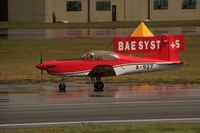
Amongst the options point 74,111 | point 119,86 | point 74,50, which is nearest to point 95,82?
point 119,86

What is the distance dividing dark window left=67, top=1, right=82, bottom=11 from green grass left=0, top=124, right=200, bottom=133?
62.7 meters

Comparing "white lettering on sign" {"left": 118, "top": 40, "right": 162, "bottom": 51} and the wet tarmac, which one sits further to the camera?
the wet tarmac

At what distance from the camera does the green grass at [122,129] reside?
466 inches

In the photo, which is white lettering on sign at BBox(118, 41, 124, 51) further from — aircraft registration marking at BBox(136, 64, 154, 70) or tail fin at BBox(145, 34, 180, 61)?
aircraft registration marking at BBox(136, 64, 154, 70)

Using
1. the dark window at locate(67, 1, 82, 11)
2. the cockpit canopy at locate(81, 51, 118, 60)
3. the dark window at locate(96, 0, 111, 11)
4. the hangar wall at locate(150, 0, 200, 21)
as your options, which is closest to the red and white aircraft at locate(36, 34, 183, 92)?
the cockpit canopy at locate(81, 51, 118, 60)

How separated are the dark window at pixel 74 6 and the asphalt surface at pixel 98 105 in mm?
53133

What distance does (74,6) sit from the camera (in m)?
75.0

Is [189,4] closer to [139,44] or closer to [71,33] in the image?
[71,33]

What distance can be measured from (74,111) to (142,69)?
659 centimetres

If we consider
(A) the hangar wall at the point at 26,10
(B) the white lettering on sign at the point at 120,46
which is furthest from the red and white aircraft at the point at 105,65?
(A) the hangar wall at the point at 26,10

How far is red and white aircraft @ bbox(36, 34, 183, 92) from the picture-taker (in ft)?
69.1

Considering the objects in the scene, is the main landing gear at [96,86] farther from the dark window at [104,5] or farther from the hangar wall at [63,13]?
the dark window at [104,5]

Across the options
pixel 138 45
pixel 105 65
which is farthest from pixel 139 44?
pixel 105 65

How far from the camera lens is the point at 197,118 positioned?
14.0 metres
